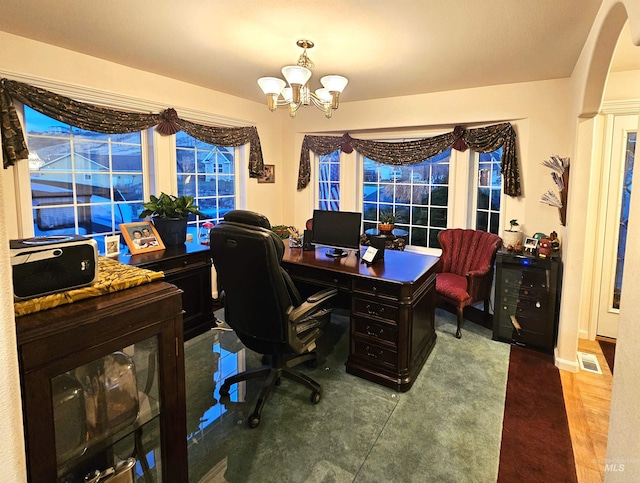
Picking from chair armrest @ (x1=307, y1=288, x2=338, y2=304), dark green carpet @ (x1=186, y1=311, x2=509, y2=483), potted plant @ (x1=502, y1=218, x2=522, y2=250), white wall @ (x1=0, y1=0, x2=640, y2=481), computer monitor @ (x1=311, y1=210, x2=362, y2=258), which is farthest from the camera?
potted plant @ (x1=502, y1=218, x2=522, y2=250)

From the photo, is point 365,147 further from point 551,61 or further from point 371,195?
point 551,61

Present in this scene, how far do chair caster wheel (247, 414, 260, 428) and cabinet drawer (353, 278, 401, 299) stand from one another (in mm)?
1083

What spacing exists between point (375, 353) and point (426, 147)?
2.55 m

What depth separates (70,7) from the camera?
88.4 inches

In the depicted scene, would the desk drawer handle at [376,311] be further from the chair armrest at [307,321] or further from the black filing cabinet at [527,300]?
the black filing cabinet at [527,300]

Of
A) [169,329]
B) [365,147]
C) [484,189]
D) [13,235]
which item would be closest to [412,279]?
[169,329]

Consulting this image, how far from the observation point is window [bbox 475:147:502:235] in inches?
160

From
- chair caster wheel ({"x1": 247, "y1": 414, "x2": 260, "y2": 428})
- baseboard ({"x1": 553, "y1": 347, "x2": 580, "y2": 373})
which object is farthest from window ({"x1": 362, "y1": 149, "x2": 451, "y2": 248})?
chair caster wheel ({"x1": 247, "y1": 414, "x2": 260, "y2": 428})

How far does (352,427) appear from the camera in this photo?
7.62 feet

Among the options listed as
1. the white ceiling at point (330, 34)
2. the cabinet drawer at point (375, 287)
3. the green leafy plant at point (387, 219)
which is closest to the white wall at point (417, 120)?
the white ceiling at point (330, 34)

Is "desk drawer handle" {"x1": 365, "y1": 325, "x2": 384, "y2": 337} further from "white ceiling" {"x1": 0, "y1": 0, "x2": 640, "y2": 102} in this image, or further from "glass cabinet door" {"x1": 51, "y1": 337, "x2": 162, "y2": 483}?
"white ceiling" {"x1": 0, "y1": 0, "x2": 640, "y2": 102}

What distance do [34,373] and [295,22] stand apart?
234 cm

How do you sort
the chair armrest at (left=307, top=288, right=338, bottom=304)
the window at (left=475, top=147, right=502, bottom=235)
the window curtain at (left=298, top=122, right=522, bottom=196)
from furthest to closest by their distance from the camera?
1. the window at (left=475, top=147, right=502, bottom=235)
2. the window curtain at (left=298, top=122, right=522, bottom=196)
3. the chair armrest at (left=307, top=288, right=338, bottom=304)

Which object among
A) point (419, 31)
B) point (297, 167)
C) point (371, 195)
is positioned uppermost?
point (419, 31)
